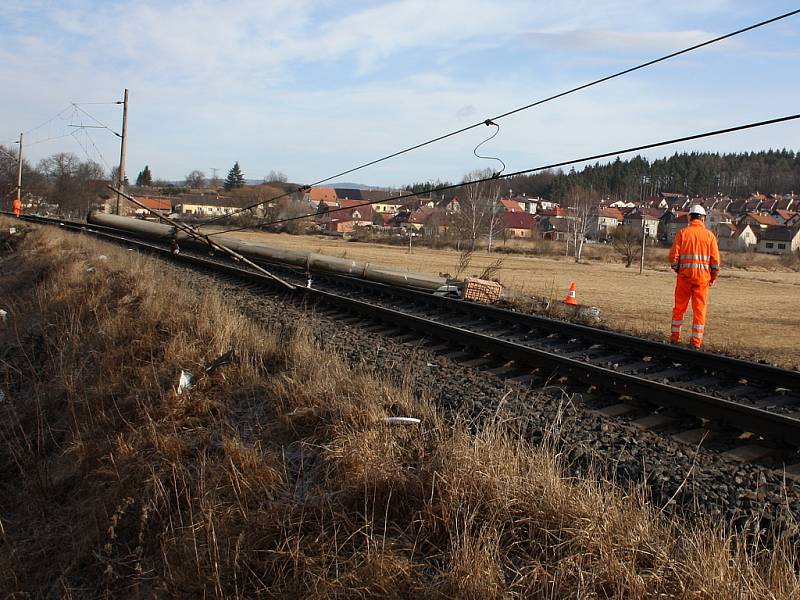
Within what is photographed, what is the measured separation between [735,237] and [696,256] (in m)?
93.9

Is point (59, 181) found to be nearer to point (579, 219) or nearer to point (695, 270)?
point (579, 219)

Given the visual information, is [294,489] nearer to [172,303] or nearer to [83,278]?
[172,303]

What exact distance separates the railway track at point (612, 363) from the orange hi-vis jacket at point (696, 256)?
4.55 ft

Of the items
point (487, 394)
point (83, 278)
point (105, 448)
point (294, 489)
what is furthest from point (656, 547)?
point (83, 278)

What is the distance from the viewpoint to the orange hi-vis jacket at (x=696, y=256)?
10.1m

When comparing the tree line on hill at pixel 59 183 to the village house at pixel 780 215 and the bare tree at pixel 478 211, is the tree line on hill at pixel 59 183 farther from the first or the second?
the village house at pixel 780 215

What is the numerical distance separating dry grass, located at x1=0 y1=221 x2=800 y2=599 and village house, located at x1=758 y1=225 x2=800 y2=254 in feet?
337

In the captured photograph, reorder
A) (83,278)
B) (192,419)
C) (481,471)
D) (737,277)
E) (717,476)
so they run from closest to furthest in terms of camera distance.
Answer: (481,471) < (717,476) < (192,419) < (83,278) < (737,277)

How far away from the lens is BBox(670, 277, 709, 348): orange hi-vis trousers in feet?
33.0

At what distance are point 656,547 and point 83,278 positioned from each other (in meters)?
13.5

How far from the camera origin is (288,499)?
4.86 metres

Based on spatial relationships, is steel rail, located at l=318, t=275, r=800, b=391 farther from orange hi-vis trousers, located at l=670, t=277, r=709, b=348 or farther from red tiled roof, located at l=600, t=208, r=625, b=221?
red tiled roof, located at l=600, t=208, r=625, b=221

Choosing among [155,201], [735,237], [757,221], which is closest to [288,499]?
[155,201]

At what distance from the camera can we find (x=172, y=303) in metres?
10.6
